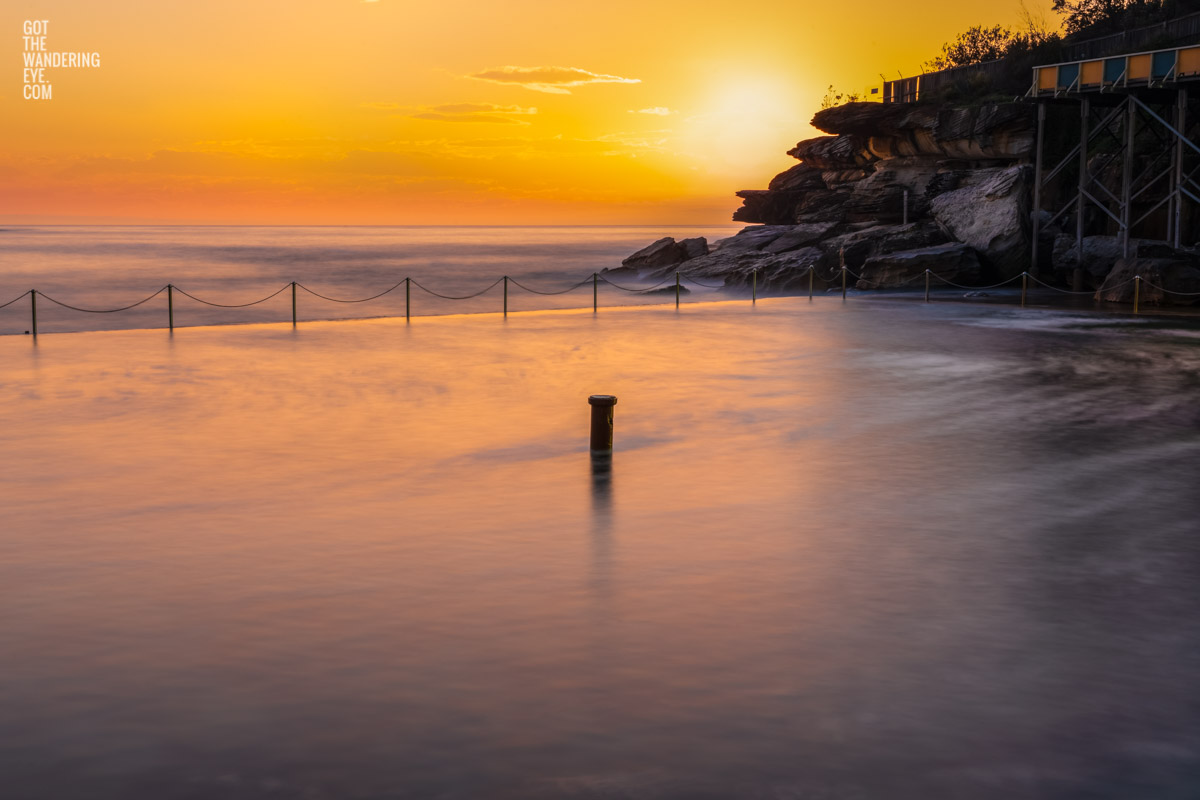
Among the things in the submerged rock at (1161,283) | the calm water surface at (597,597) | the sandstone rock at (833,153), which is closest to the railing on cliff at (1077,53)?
the sandstone rock at (833,153)

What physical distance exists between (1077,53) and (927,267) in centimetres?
2372

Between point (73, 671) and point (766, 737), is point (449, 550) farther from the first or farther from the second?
point (766, 737)

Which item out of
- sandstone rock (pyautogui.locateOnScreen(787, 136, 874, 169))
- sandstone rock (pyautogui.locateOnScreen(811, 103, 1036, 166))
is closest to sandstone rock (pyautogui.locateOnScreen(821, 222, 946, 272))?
sandstone rock (pyautogui.locateOnScreen(811, 103, 1036, 166))

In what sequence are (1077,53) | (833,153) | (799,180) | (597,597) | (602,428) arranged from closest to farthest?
1. (597,597)
2. (602,428)
3. (1077,53)
4. (833,153)
5. (799,180)

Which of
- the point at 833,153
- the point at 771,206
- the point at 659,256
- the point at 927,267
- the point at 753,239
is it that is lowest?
the point at 927,267

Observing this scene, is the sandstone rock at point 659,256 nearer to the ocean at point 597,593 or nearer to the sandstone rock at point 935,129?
the sandstone rock at point 935,129

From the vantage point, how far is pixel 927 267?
133 ft

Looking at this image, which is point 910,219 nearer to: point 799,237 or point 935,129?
point 935,129

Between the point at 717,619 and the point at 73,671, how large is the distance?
344 centimetres

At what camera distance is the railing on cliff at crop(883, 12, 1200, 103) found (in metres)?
48.5

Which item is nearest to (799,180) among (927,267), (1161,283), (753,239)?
(753,239)

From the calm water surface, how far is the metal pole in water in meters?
0.30

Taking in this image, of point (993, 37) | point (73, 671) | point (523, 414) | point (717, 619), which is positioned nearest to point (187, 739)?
point (73, 671)

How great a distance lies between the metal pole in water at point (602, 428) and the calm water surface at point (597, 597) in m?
0.30
